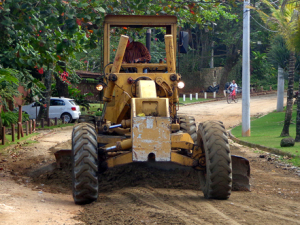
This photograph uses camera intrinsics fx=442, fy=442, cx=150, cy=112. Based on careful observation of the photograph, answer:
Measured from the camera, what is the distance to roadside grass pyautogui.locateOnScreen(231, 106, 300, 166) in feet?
45.8

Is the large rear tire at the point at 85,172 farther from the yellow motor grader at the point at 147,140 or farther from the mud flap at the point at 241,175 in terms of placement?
the mud flap at the point at 241,175

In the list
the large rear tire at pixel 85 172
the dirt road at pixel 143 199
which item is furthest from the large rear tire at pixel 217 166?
the large rear tire at pixel 85 172

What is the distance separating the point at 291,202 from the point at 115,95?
371 cm

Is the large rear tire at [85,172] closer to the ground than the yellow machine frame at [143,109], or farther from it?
closer to the ground

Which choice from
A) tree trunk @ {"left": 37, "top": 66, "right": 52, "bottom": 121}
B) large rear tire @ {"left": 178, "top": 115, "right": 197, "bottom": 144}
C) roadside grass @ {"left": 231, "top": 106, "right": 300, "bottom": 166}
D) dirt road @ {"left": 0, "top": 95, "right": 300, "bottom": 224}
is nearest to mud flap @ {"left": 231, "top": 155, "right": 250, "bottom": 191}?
dirt road @ {"left": 0, "top": 95, "right": 300, "bottom": 224}

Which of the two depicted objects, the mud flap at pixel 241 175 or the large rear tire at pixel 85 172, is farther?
the mud flap at pixel 241 175

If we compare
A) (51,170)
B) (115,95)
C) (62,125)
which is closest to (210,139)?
(115,95)

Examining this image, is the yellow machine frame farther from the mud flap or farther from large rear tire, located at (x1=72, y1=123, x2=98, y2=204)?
the mud flap

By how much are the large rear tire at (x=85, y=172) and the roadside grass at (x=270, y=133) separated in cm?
653

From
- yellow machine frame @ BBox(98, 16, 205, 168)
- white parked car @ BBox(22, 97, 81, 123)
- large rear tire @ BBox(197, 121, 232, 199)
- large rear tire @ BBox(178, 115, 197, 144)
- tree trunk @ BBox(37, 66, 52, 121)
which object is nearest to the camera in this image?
yellow machine frame @ BBox(98, 16, 205, 168)

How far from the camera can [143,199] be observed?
7137 mm

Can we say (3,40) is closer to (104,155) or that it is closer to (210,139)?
(104,155)

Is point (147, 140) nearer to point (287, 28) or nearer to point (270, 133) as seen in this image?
point (287, 28)

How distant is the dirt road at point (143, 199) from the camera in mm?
5914
